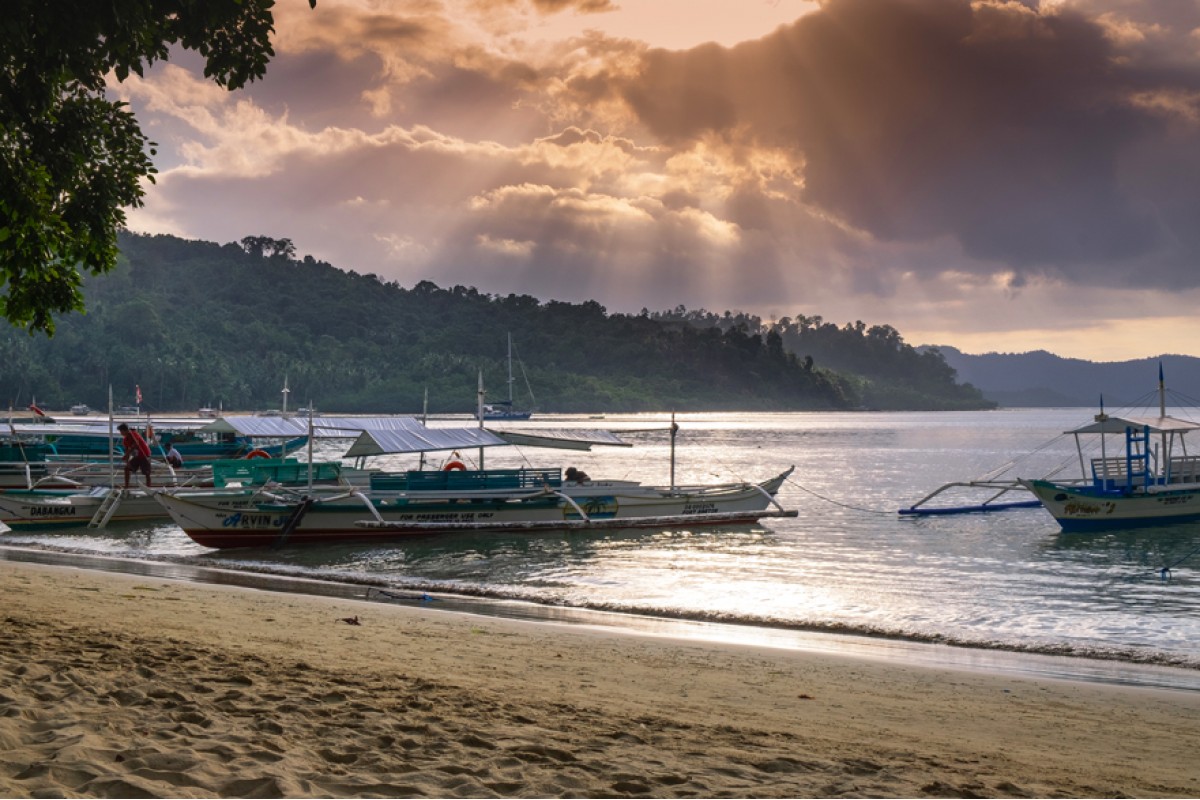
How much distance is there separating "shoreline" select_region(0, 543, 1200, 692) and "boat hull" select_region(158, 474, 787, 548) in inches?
173

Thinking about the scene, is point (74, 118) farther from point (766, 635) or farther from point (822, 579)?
point (822, 579)

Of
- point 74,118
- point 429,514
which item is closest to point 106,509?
point 429,514

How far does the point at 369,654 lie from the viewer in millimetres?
10742

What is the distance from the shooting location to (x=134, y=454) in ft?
110

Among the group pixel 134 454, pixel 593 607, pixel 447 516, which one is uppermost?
pixel 134 454

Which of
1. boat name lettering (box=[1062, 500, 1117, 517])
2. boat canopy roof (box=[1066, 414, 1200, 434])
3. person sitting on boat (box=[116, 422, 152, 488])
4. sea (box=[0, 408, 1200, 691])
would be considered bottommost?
sea (box=[0, 408, 1200, 691])

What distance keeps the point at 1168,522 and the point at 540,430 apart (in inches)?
894

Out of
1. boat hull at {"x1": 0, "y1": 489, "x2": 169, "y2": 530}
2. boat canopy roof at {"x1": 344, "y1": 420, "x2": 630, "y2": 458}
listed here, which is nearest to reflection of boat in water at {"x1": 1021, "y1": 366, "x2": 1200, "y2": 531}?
boat canopy roof at {"x1": 344, "y1": 420, "x2": 630, "y2": 458}

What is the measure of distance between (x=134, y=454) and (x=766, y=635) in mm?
25883

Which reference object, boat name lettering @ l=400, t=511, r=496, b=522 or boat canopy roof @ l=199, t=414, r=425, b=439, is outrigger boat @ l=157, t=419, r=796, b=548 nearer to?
boat name lettering @ l=400, t=511, r=496, b=522

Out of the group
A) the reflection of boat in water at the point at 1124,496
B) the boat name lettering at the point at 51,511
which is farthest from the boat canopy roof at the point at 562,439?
the reflection of boat in water at the point at 1124,496

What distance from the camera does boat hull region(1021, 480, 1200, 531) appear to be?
33469mm

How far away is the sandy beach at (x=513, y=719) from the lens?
599cm

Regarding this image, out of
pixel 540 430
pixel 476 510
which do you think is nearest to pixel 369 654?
pixel 476 510
